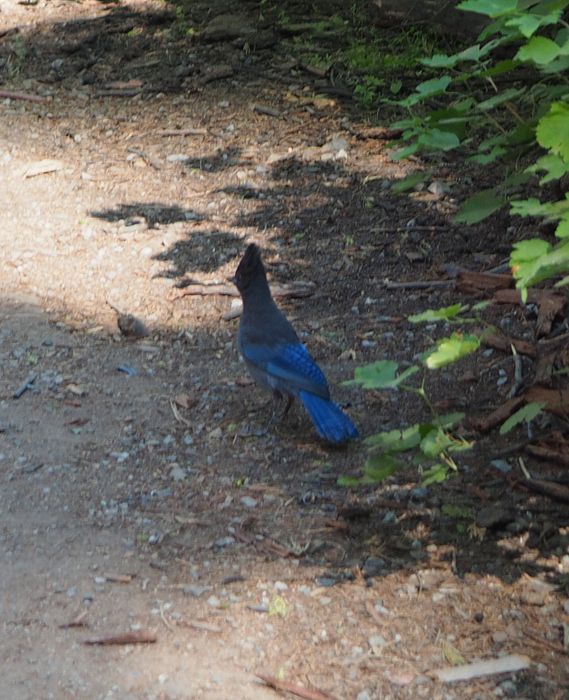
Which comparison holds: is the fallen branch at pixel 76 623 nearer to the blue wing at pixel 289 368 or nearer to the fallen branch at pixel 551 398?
the blue wing at pixel 289 368

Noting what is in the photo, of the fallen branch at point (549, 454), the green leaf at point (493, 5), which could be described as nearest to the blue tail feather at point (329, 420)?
the fallen branch at point (549, 454)

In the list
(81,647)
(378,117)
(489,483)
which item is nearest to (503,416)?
(489,483)

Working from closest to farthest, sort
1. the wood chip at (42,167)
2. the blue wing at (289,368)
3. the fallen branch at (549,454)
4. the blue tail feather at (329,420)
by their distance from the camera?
the fallen branch at (549,454) < the blue tail feather at (329,420) < the blue wing at (289,368) < the wood chip at (42,167)

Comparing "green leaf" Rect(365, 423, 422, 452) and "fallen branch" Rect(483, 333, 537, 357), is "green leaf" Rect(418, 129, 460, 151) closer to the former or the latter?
"green leaf" Rect(365, 423, 422, 452)

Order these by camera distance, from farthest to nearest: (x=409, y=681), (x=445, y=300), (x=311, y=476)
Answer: (x=445, y=300)
(x=311, y=476)
(x=409, y=681)

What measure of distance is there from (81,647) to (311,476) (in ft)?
4.76

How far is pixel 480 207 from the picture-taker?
4086 mm

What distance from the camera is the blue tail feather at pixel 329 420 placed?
482 centimetres

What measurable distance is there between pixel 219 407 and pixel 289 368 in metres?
0.46

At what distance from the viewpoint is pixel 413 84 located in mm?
8781

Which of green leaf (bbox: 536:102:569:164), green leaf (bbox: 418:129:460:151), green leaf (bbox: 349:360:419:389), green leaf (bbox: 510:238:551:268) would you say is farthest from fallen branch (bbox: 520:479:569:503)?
green leaf (bbox: 536:102:569:164)

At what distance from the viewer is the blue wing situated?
5.00 metres

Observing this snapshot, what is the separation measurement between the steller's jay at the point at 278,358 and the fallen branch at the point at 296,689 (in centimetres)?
155

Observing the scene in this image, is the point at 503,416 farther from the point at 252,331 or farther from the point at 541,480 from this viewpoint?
the point at 252,331
